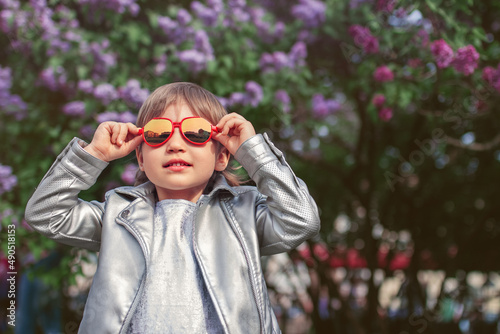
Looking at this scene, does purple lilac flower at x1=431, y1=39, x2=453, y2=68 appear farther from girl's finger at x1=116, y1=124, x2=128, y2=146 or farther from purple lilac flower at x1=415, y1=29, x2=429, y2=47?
girl's finger at x1=116, y1=124, x2=128, y2=146

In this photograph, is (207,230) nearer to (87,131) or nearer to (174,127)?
(174,127)

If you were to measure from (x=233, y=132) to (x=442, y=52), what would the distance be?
4.78 feet

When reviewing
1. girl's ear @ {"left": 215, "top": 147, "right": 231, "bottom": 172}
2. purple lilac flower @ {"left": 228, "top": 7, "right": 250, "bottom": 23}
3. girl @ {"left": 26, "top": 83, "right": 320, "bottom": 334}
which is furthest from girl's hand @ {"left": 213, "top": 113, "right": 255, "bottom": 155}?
purple lilac flower @ {"left": 228, "top": 7, "right": 250, "bottom": 23}

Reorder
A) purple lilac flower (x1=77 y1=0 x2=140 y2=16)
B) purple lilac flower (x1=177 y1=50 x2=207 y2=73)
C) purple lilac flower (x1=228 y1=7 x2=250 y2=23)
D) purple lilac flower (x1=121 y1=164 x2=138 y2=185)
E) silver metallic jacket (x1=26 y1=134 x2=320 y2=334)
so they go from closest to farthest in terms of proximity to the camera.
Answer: silver metallic jacket (x1=26 y1=134 x2=320 y2=334) < purple lilac flower (x1=121 y1=164 x2=138 y2=185) < purple lilac flower (x1=177 y1=50 x2=207 y2=73) < purple lilac flower (x1=77 y1=0 x2=140 y2=16) < purple lilac flower (x1=228 y1=7 x2=250 y2=23)

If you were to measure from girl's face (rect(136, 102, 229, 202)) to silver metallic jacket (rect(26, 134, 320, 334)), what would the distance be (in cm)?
8

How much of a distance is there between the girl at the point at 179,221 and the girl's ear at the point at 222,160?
4cm

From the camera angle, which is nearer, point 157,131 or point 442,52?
point 157,131

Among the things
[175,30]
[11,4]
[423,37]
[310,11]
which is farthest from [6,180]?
[423,37]

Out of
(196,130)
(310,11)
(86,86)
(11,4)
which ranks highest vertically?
(11,4)

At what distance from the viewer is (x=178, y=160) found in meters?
1.69

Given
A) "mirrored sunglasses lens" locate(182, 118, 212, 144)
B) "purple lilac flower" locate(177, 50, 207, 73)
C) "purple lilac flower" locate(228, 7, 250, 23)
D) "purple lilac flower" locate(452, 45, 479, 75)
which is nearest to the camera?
"mirrored sunglasses lens" locate(182, 118, 212, 144)

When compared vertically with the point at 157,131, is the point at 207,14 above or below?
above

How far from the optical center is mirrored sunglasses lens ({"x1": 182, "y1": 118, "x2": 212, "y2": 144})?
1.68 meters

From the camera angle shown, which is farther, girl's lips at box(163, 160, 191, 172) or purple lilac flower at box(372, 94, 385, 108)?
purple lilac flower at box(372, 94, 385, 108)
